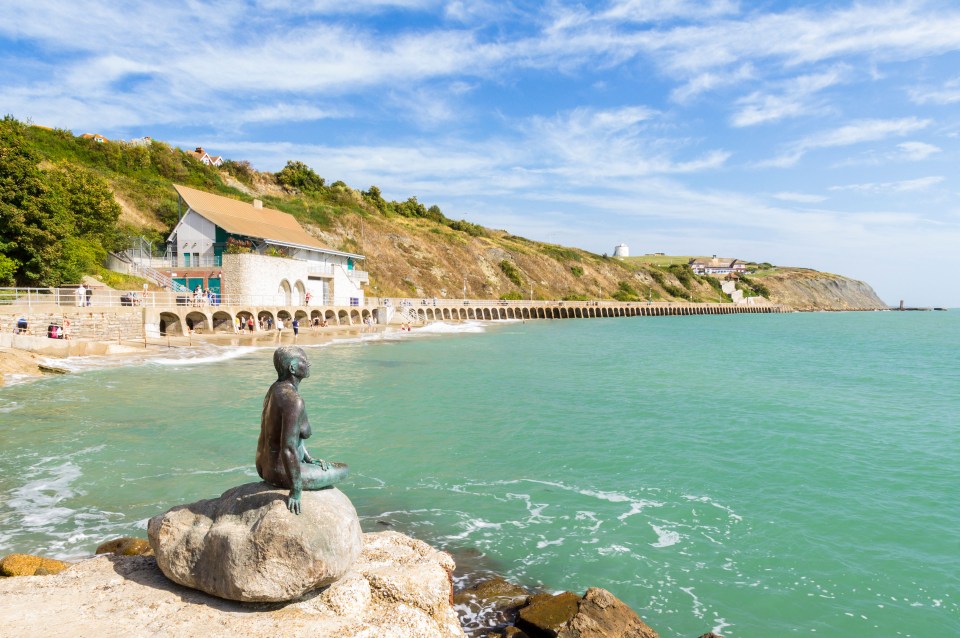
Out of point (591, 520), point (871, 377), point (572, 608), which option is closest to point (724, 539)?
point (591, 520)

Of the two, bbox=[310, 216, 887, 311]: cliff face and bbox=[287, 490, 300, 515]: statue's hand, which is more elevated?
bbox=[310, 216, 887, 311]: cliff face

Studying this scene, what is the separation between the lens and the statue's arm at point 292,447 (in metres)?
4.93

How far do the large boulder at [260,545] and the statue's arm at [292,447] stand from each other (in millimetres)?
136

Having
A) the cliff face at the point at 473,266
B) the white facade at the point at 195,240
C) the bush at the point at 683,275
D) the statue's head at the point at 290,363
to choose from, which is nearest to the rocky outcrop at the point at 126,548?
the statue's head at the point at 290,363

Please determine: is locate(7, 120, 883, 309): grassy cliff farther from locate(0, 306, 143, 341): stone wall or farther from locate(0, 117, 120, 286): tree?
locate(0, 306, 143, 341): stone wall

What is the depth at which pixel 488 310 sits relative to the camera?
276 ft

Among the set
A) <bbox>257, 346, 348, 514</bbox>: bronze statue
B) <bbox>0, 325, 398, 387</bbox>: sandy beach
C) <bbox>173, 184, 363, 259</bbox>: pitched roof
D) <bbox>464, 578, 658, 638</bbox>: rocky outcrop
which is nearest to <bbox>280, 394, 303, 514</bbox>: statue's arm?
<bbox>257, 346, 348, 514</bbox>: bronze statue

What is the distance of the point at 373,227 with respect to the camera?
8838 cm

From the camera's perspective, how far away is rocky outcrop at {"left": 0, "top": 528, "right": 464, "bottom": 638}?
14.8 ft

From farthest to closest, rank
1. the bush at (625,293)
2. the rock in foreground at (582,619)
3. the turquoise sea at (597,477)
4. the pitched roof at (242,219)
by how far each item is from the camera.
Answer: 1. the bush at (625,293)
2. the pitched roof at (242,219)
3. the turquoise sea at (597,477)
4. the rock in foreground at (582,619)

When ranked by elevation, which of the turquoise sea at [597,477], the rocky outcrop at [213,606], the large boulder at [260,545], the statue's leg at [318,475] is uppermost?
the statue's leg at [318,475]

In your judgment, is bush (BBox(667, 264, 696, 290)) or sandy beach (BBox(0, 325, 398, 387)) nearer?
sandy beach (BBox(0, 325, 398, 387))

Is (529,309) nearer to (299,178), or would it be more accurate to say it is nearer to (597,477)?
(299,178)

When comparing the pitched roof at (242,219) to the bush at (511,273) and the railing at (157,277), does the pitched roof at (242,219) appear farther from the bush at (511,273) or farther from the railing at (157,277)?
the bush at (511,273)
